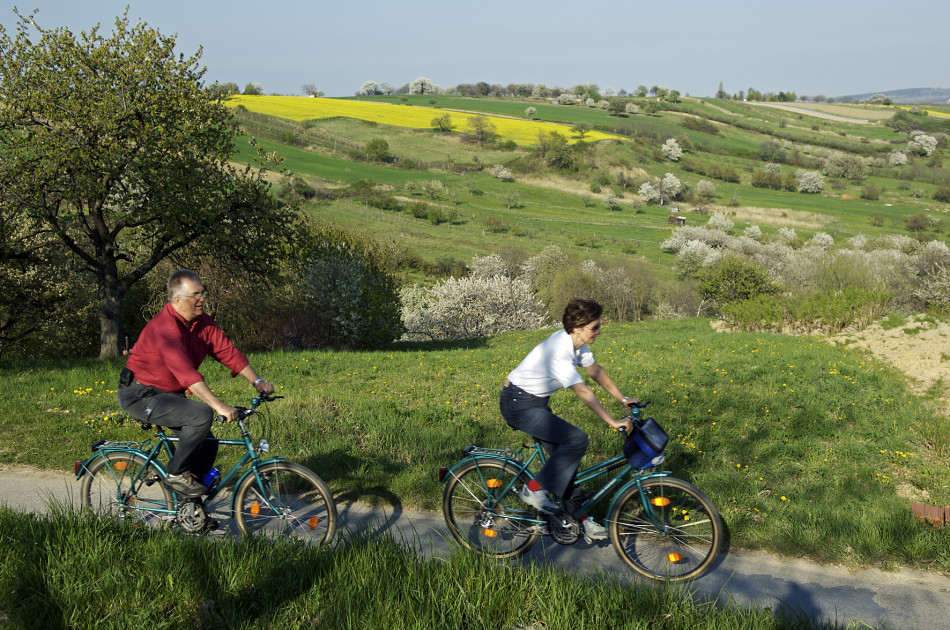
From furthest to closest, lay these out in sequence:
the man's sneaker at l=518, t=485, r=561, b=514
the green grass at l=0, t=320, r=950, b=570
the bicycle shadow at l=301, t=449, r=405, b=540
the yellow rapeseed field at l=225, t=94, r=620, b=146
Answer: the yellow rapeseed field at l=225, t=94, r=620, b=146 → the green grass at l=0, t=320, r=950, b=570 → the bicycle shadow at l=301, t=449, r=405, b=540 → the man's sneaker at l=518, t=485, r=561, b=514

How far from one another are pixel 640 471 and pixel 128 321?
26.2 m

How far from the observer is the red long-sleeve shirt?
15.7 feet

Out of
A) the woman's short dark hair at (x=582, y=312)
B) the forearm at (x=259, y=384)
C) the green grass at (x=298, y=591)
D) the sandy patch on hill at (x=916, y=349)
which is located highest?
the woman's short dark hair at (x=582, y=312)

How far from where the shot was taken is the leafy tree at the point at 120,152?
15133 mm

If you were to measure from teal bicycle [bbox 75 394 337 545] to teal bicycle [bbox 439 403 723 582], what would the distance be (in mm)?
1144

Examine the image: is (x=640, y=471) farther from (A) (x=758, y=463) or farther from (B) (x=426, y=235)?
(B) (x=426, y=235)

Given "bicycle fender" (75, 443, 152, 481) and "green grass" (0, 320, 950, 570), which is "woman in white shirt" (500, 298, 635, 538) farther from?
"bicycle fender" (75, 443, 152, 481)

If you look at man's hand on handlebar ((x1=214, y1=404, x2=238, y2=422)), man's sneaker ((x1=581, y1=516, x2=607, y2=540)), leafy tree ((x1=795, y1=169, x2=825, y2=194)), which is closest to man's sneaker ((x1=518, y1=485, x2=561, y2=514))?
man's sneaker ((x1=581, y1=516, x2=607, y2=540))

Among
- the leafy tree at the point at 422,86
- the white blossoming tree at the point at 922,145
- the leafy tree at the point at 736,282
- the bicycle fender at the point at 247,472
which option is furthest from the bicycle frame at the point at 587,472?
the leafy tree at the point at 422,86

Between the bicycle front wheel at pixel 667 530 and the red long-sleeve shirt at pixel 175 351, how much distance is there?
330cm

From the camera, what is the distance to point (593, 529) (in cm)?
514

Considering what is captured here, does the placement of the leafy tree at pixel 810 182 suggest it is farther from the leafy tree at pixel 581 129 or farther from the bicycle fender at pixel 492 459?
the bicycle fender at pixel 492 459

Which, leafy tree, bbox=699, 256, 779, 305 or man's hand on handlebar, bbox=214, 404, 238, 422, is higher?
man's hand on handlebar, bbox=214, 404, 238, 422

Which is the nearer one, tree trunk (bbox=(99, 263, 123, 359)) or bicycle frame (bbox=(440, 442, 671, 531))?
bicycle frame (bbox=(440, 442, 671, 531))
